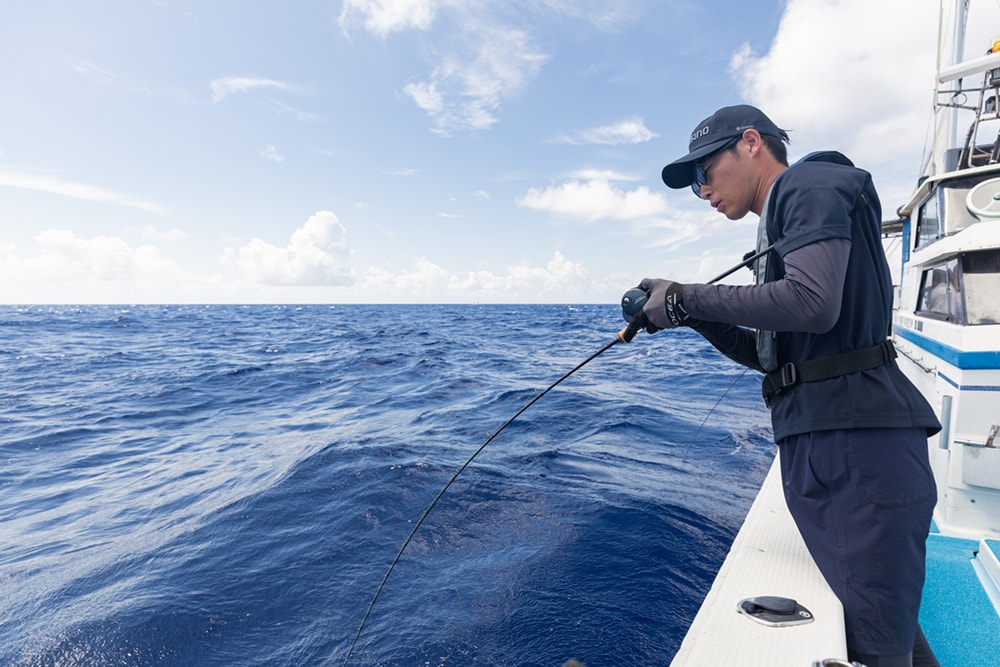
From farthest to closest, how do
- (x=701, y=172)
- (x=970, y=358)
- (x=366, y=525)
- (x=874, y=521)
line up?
(x=366, y=525), (x=970, y=358), (x=701, y=172), (x=874, y=521)

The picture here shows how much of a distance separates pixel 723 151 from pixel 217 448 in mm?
8266

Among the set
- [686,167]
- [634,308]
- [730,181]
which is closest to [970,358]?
[730,181]

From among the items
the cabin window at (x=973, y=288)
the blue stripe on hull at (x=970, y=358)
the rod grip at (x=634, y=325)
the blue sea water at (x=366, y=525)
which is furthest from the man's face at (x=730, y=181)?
the cabin window at (x=973, y=288)

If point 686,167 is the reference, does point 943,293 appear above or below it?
below

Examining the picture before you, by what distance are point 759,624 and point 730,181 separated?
1548mm

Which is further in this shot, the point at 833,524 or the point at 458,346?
the point at 458,346

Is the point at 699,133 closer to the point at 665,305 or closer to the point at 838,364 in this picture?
the point at 665,305

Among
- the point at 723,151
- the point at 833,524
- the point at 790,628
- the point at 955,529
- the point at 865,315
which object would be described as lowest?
the point at 955,529

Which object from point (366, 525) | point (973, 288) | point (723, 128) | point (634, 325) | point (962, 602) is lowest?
point (366, 525)

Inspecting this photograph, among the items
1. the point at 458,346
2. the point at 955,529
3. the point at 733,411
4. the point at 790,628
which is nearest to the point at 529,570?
the point at 790,628

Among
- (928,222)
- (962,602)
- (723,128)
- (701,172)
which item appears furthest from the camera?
(928,222)

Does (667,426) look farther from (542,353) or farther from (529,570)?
(542,353)

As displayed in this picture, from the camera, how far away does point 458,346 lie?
2109cm

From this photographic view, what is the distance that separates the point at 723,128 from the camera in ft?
5.53
